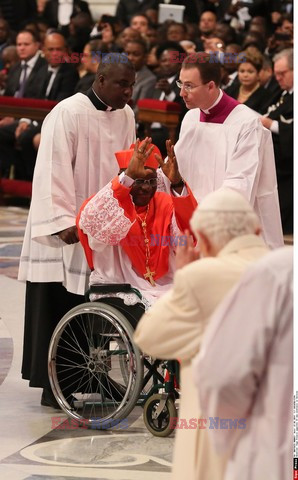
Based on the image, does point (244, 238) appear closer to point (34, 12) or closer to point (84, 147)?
point (84, 147)

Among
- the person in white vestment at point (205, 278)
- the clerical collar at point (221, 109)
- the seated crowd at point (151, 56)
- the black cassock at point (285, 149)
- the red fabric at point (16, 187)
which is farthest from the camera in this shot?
the red fabric at point (16, 187)

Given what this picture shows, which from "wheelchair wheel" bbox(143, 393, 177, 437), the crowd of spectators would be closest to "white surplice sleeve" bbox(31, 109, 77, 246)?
"wheelchair wheel" bbox(143, 393, 177, 437)

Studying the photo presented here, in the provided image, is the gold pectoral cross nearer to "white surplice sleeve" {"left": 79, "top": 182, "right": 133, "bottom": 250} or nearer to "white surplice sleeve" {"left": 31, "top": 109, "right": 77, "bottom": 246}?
"white surplice sleeve" {"left": 79, "top": 182, "right": 133, "bottom": 250}

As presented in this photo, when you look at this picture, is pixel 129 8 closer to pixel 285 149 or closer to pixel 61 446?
pixel 285 149

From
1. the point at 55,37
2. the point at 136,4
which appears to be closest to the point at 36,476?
the point at 55,37

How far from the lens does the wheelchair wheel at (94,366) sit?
542cm

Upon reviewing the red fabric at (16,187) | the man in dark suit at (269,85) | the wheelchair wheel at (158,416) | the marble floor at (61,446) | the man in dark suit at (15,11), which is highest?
the man in dark suit at (15,11)

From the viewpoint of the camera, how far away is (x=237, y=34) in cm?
1456

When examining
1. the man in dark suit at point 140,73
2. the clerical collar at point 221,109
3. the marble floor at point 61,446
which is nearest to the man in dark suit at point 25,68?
the man in dark suit at point 140,73

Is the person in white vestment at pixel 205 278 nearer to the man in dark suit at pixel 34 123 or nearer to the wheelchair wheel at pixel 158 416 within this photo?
the wheelchair wheel at pixel 158 416

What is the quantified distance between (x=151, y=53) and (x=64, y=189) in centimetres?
842

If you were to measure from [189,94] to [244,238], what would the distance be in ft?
9.46

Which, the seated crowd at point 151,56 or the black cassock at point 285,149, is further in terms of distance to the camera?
the seated crowd at point 151,56

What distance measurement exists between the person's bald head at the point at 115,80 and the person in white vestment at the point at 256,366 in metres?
2.91
